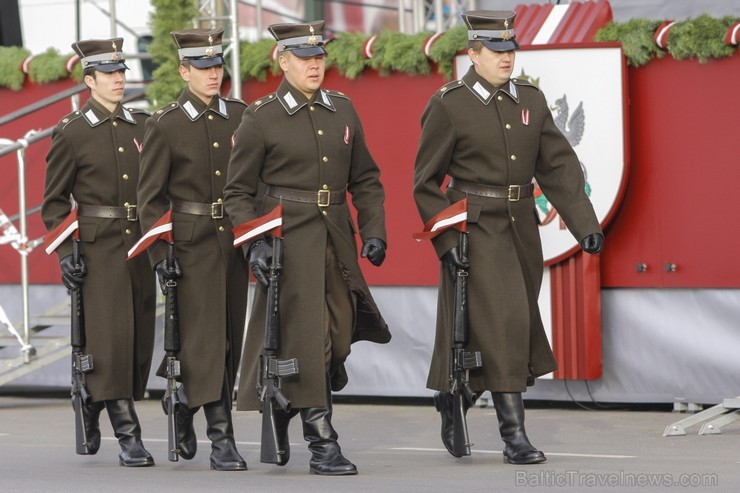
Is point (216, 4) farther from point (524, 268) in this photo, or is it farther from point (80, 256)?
point (524, 268)

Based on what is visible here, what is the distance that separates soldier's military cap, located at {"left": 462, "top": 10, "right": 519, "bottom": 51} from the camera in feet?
25.1

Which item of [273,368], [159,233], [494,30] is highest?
[494,30]

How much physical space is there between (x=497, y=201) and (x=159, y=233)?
1.60 metres

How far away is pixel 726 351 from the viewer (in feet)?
31.3

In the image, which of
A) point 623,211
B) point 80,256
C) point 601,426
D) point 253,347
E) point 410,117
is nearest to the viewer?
point 253,347

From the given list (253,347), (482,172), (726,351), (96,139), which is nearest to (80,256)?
(96,139)

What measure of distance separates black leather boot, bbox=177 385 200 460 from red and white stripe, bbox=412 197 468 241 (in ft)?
4.61

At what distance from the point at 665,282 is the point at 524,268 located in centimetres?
229

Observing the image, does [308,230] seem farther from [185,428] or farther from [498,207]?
[185,428]

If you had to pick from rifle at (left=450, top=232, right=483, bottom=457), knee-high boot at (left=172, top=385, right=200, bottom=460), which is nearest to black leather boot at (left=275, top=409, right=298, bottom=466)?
knee-high boot at (left=172, top=385, right=200, bottom=460)

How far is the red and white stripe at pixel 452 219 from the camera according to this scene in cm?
750

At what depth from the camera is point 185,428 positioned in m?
7.73

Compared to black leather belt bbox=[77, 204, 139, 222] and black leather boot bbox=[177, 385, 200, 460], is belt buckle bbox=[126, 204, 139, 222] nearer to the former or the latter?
black leather belt bbox=[77, 204, 139, 222]

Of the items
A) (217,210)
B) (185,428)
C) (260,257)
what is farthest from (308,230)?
(185,428)
